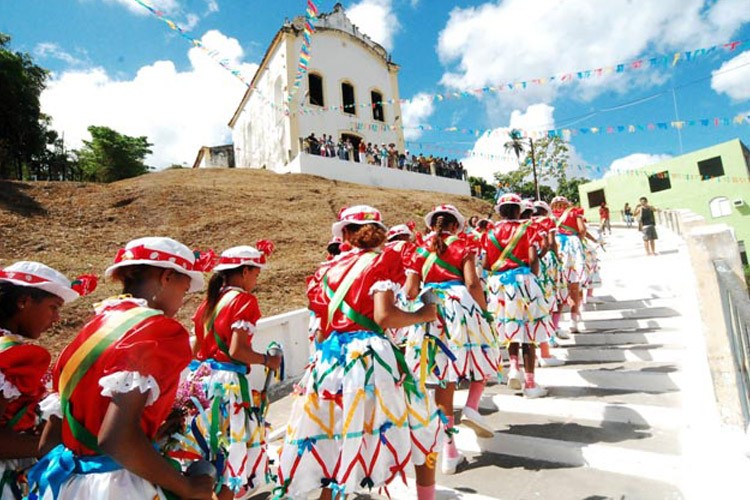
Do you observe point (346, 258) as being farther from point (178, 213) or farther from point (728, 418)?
point (178, 213)

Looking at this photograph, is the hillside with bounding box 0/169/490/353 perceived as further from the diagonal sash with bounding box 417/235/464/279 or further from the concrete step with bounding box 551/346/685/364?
the diagonal sash with bounding box 417/235/464/279

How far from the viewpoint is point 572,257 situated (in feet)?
23.0

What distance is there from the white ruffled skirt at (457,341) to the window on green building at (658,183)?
33990mm

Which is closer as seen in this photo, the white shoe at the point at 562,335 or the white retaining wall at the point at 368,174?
the white shoe at the point at 562,335

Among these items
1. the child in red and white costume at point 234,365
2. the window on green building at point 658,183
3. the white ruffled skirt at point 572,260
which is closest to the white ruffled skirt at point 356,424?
the child in red and white costume at point 234,365

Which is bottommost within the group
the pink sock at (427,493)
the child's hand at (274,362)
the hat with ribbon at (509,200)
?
the pink sock at (427,493)

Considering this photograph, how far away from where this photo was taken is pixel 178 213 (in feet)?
45.1

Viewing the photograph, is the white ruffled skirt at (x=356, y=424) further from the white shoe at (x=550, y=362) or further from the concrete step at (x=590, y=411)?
the white shoe at (x=550, y=362)

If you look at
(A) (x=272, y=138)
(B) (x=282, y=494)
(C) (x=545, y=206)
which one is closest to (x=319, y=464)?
(B) (x=282, y=494)

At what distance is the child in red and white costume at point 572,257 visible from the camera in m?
6.62

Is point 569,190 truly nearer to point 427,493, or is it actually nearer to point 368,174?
point 368,174

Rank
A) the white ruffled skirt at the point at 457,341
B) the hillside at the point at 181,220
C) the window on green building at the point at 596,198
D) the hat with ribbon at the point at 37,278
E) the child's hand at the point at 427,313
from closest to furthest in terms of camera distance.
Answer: the hat with ribbon at the point at 37,278 → the child's hand at the point at 427,313 → the white ruffled skirt at the point at 457,341 → the hillside at the point at 181,220 → the window on green building at the point at 596,198

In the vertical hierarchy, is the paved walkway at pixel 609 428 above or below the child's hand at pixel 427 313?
below

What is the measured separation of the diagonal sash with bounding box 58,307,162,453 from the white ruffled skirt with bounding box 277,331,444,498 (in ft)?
3.93
